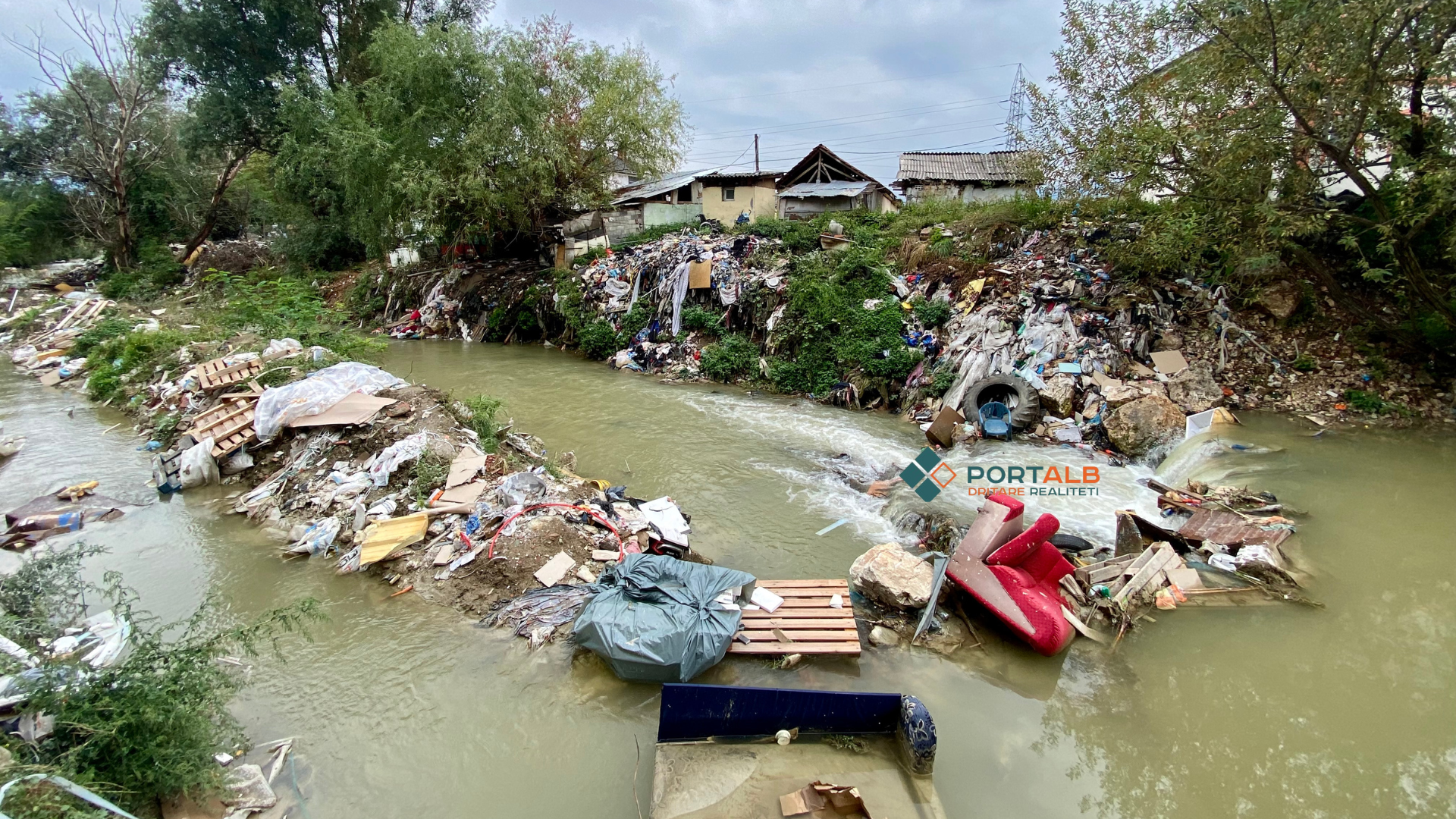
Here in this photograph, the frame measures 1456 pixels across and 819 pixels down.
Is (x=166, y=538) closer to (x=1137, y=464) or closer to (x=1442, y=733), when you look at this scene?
(x=1442, y=733)

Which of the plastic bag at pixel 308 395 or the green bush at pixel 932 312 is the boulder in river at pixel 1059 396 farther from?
the plastic bag at pixel 308 395

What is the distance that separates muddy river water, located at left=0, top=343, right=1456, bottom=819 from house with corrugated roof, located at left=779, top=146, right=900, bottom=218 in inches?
571

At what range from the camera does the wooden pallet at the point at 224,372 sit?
8789 mm

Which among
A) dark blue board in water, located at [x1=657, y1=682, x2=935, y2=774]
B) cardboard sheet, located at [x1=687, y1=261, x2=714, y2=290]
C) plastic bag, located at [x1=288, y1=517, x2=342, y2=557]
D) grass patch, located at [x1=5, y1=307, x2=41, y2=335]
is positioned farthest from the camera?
grass patch, located at [x1=5, y1=307, x2=41, y2=335]

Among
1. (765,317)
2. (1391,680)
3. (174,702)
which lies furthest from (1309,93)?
(174,702)

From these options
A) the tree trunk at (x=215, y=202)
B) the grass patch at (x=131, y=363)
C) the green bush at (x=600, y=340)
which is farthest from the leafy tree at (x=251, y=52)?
the green bush at (x=600, y=340)

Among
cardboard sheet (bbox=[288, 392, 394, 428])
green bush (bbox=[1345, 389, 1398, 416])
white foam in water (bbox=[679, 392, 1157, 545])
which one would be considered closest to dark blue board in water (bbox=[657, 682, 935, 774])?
white foam in water (bbox=[679, 392, 1157, 545])

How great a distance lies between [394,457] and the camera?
6547 mm

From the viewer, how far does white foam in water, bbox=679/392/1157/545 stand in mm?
6781

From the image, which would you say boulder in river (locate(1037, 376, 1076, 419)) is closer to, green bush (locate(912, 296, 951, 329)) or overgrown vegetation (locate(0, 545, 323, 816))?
green bush (locate(912, 296, 951, 329))

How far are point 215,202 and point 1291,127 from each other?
1150 inches

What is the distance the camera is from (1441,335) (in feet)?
28.0

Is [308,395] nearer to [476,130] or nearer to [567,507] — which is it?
[567,507]

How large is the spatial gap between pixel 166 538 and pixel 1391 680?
1043cm
